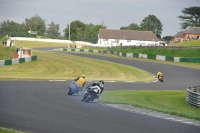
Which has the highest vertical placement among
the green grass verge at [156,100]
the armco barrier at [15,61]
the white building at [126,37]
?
the white building at [126,37]

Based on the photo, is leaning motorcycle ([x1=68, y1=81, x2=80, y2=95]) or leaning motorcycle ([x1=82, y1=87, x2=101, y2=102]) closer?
leaning motorcycle ([x1=82, y1=87, x2=101, y2=102])

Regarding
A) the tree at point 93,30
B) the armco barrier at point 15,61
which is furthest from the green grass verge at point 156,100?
the tree at point 93,30

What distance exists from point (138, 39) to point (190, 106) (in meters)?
17.4

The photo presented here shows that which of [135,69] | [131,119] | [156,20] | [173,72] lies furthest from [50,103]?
[135,69]

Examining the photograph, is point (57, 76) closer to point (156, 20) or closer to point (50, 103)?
point (156, 20)

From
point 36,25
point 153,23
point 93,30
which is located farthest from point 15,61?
point 153,23

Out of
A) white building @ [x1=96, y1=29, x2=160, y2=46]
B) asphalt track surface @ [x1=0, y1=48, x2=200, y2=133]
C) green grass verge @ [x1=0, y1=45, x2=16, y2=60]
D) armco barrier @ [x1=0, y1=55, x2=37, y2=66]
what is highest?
white building @ [x1=96, y1=29, x2=160, y2=46]

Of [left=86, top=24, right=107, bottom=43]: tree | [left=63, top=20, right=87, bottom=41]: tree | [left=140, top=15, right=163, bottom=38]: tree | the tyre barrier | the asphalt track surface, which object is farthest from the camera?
[left=86, top=24, right=107, bottom=43]: tree

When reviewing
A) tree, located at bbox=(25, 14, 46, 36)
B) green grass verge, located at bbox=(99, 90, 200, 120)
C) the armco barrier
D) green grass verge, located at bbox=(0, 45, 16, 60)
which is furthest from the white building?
green grass verge, located at bbox=(99, 90, 200, 120)

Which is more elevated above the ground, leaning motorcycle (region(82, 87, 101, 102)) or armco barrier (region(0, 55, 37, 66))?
armco barrier (region(0, 55, 37, 66))

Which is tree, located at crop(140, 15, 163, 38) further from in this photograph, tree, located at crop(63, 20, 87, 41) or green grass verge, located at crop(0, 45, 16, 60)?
green grass verge, located at crop(0, 45, 16, 60)

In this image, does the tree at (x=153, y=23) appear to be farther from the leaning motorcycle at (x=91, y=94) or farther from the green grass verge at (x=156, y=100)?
the leaning motorcycle at (x=91, y=94)

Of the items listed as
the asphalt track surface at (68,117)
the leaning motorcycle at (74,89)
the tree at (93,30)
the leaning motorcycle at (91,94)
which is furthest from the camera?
the tree at (93,30)

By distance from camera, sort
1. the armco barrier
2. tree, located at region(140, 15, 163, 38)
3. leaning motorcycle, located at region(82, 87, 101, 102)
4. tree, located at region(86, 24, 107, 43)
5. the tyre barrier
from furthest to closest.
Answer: tree, located at region(86, 24, 107, 43) < the armco barrier < tree, located at region(140, 15, 163, 38) < the tyre barrier < leaning motorcycle, located at region(82, 87, 101, 102)
